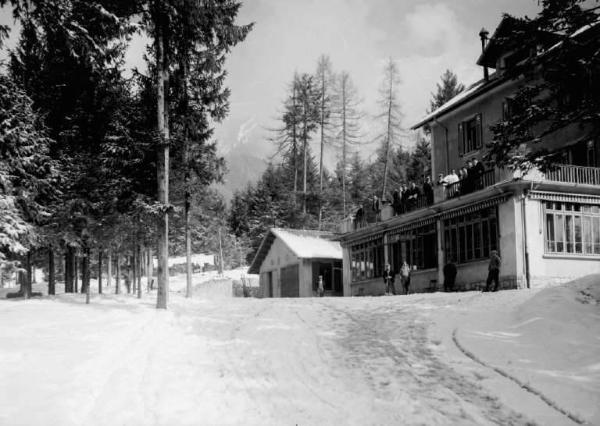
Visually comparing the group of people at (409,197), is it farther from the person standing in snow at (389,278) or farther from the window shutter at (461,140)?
the person standing in snow at (389,278)

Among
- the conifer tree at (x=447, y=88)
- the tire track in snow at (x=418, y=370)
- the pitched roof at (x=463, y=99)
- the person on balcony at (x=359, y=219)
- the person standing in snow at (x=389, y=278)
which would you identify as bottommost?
the tire track in snow at (x=418, y=370)

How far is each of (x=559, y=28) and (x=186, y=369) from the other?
12.0 metres

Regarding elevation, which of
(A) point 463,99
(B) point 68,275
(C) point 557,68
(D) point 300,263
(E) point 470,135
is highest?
(A) point 463,99

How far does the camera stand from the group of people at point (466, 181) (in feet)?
80.3

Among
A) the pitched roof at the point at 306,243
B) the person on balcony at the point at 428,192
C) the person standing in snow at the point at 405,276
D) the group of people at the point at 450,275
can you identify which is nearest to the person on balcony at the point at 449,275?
the group of people at the point at 450,275

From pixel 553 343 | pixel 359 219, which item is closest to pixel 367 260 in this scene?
pixel 359 219

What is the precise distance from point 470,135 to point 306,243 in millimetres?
16274

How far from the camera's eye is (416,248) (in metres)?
29.4

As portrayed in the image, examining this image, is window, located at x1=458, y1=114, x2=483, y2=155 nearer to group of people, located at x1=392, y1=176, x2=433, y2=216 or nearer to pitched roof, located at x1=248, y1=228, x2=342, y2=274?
group of people, located at x1=392, y1=176, x2=433, y2=216

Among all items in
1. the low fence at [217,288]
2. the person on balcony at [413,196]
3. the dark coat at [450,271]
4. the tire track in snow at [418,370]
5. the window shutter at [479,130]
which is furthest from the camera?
the low fence at [217,288]

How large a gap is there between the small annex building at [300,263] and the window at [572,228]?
17336 mm

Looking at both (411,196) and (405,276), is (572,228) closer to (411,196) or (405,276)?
(405,276)

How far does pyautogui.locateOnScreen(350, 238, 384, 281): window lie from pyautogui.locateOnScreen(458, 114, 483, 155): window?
6.91 metres

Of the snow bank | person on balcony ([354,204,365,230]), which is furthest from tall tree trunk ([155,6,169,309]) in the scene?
person on balcony ([354,204,365,230])
